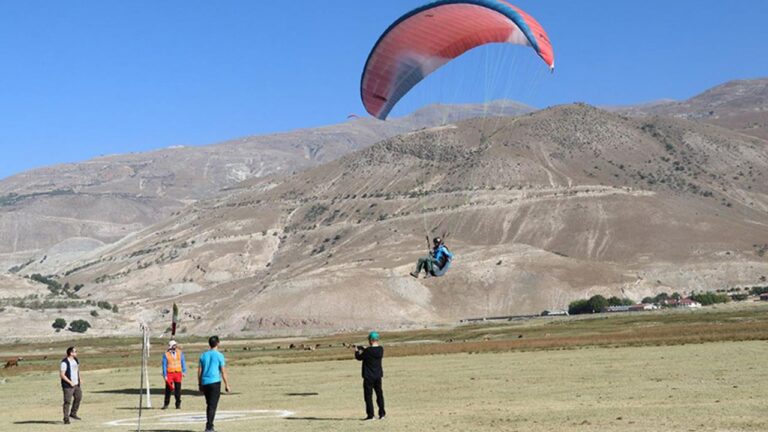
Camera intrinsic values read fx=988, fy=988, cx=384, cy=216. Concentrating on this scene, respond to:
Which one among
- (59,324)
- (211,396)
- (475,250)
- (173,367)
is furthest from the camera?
(475,250)

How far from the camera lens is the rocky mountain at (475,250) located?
124 meters

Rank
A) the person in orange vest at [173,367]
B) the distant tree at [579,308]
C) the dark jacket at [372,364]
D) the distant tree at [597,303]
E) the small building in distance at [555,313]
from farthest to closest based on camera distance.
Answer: the small building in distance at [555,313] < the distant tree at [579,308] < the distant tree at [597,303] < the person in orange vest at [173,367] < the dark jacket at [372,364]

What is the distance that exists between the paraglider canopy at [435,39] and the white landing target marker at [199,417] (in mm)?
13564

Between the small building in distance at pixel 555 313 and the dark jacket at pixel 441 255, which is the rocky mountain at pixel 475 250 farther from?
the dark jacket at pixel 441 255

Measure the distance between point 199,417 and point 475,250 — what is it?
118888 mm

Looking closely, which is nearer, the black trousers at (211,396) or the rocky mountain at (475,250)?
the black trousers at (211,396)

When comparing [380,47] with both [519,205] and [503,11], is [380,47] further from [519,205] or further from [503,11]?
[519,205]

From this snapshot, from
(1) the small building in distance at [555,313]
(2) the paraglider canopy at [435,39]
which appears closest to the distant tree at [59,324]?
(1) the small building in distance at [555,313]

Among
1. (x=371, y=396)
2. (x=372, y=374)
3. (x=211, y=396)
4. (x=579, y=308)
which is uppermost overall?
(x=579, y=308)

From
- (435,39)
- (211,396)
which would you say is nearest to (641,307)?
(435,39)

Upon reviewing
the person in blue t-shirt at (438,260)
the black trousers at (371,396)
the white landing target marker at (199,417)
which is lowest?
the white landing target marker at (199,417)

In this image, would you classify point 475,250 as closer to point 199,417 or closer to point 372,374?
point 199,417

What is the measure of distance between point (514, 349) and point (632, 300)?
78.1 meters

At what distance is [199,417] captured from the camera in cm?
2248
